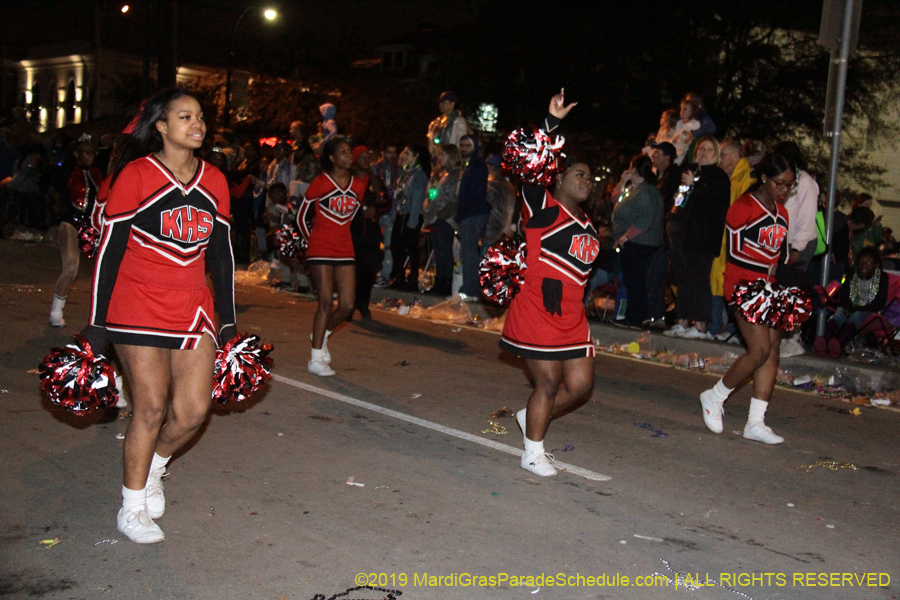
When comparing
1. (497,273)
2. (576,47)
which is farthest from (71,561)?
(576,47)

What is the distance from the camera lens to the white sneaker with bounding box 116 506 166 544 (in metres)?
4.14

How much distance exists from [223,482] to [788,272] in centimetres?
411

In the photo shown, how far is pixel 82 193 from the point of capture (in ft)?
29.2

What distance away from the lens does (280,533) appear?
4352 mm

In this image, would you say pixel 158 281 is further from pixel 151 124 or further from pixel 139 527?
pixel 139 527


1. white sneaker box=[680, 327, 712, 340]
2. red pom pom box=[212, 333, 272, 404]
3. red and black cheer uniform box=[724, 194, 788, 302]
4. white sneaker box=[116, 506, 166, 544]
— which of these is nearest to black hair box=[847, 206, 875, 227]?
white sneaker box=[680, 327, 712, 340]

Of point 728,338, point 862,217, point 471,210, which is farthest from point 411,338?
point 862,217

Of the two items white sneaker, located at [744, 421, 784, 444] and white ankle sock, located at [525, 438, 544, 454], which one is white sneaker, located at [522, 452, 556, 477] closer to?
white ankle sock, located at [525, 438, 544, 454]

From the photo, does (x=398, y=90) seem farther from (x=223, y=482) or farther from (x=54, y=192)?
(x=223, y=482)

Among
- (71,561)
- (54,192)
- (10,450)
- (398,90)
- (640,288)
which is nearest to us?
(71,561)

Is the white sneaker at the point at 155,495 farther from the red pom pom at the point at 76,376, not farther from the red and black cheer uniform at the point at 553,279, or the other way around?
the red and black cheer uniform at the point at 553,279

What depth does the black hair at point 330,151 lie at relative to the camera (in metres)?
8.32

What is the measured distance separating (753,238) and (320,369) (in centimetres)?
368

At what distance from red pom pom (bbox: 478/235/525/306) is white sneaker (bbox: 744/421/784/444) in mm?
2184
